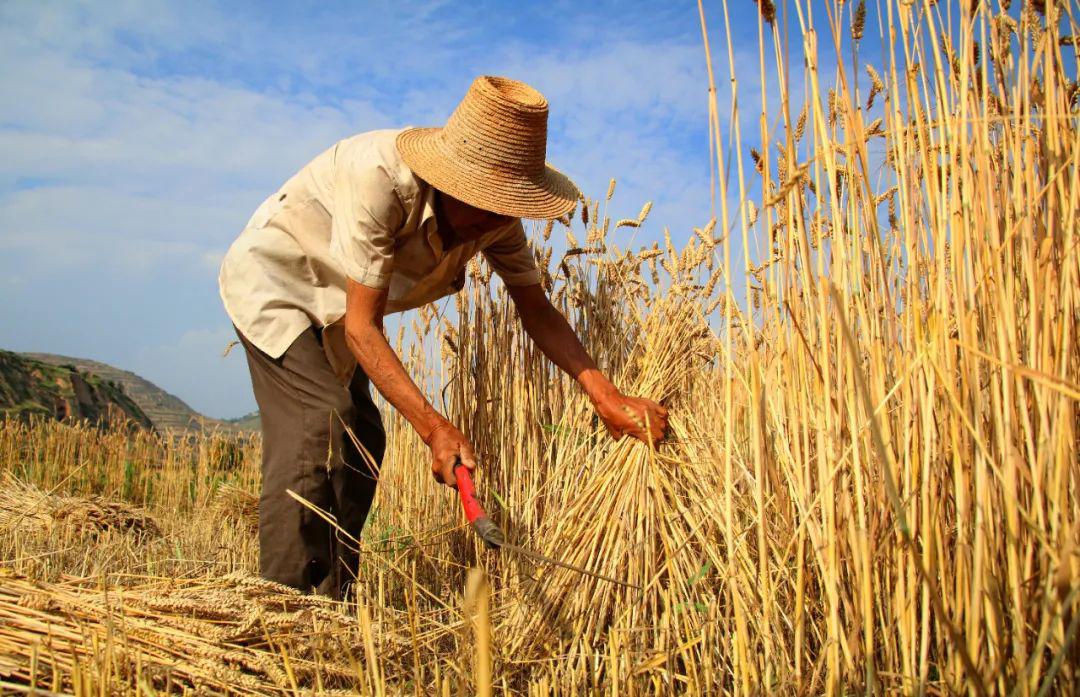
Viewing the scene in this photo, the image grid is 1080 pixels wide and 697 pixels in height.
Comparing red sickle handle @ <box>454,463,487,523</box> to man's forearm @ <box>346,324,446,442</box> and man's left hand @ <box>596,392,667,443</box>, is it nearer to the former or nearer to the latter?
man's forearm @ <box>346,324,446,442</box>

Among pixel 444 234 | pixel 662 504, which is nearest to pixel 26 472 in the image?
pixel 444 234

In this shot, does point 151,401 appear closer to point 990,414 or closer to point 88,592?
point 88,592

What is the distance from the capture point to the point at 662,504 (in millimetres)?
2051

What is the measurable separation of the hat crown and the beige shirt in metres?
0.20

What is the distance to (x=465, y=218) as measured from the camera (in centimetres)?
221

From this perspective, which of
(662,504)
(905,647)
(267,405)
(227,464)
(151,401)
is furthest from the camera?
(151,401)

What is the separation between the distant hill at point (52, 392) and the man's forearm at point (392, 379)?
7437mm

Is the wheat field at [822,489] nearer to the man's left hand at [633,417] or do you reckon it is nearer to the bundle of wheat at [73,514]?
the man's left hand at [633,417]

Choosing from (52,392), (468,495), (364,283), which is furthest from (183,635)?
(52,392)

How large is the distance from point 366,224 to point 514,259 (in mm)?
603

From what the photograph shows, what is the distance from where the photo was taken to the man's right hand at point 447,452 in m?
1.89

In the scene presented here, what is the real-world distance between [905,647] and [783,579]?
1.47ft

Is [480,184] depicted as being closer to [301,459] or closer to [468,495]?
[468,495]

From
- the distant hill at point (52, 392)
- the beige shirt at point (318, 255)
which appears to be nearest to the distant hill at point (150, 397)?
the distant hill at point (52, 392)
